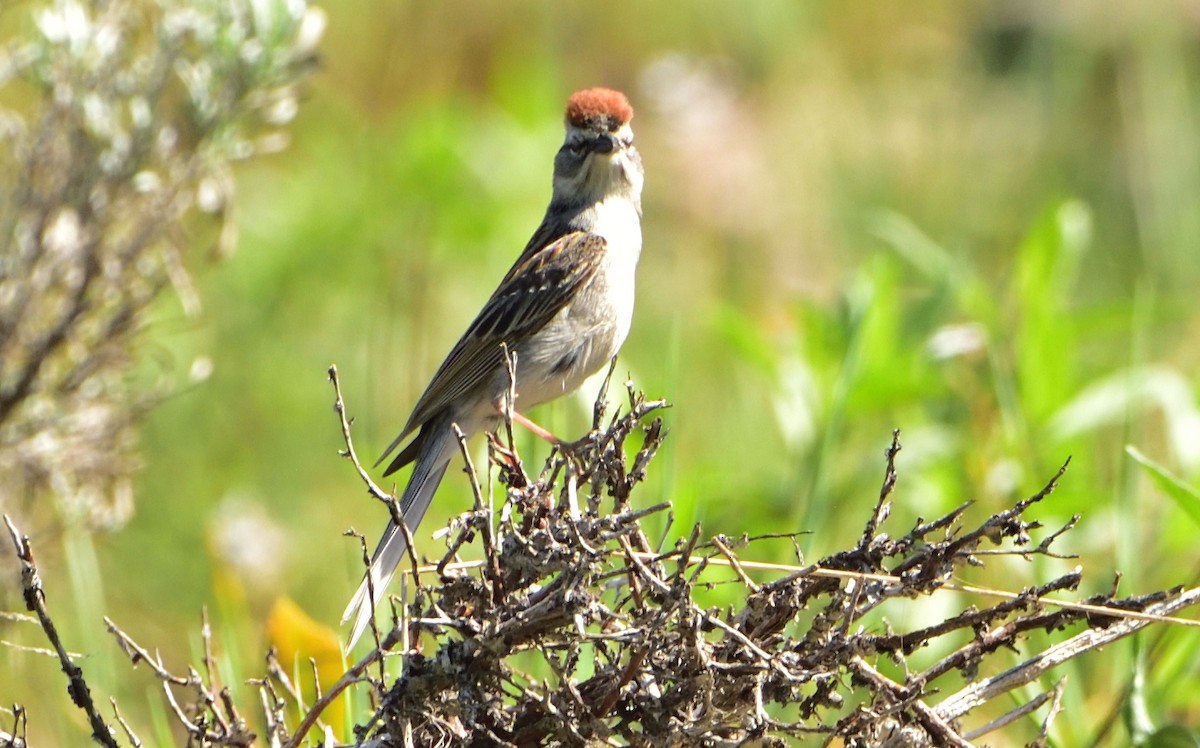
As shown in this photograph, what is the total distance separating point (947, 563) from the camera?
2.30 meters

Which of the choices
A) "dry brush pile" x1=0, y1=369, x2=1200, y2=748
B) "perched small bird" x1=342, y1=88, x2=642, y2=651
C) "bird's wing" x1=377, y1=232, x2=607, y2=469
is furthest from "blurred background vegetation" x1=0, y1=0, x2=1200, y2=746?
"dry brush pile" x1=0, y1=369, x2=1200, y2=748

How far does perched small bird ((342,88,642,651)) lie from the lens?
407 cm

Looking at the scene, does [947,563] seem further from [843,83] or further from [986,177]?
[843,83]

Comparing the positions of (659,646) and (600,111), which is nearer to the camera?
(659,646)

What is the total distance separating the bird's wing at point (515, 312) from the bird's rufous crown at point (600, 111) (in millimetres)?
373

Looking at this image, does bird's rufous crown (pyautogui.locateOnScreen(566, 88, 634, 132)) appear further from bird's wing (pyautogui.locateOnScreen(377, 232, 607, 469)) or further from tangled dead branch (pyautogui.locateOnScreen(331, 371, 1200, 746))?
tangled dead branch (pyautogui.locateOnScreen(331, 371, 1200, 746))

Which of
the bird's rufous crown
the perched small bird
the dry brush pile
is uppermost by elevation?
the bird's rufous crown

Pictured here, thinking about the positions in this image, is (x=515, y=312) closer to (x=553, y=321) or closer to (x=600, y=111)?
(x=553, y=321)

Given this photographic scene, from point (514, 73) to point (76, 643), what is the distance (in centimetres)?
433

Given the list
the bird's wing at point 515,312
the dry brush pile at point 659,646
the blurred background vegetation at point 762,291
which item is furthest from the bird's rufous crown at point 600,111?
the dry brush pile at point 659,646

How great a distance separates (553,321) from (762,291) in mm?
4362

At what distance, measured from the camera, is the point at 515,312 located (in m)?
4.26

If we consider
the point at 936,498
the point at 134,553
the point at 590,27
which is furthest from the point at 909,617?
the point at 590,27

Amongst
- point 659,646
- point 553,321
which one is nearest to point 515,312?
point 553,321
